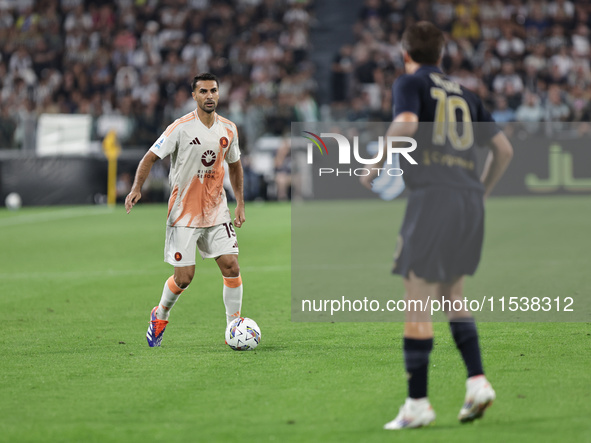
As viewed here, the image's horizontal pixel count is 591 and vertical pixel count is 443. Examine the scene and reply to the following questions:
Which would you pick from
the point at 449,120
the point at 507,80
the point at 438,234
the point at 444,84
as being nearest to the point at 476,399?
the point at 438,234

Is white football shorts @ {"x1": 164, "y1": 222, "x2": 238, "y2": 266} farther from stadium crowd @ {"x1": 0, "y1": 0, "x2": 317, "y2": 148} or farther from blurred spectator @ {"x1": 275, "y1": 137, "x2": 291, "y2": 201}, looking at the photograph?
stadium crowd @ {"x1": 0, "y1": 0, "x2": 317, "y2": 148}

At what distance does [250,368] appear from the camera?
20.6 feet

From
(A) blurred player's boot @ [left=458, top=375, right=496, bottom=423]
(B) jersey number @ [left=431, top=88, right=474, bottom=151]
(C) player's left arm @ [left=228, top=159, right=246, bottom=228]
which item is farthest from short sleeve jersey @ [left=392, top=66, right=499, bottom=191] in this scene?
(C) player's left arm @ [left=228, top=159, right=246, bottom=228]

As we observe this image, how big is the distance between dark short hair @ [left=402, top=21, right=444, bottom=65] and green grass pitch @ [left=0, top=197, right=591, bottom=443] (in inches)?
72.7

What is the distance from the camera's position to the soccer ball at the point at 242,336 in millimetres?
6977

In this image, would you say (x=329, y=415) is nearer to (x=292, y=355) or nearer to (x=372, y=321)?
(x=292, y=355)

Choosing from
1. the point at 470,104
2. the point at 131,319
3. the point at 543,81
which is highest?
the point at 543,81

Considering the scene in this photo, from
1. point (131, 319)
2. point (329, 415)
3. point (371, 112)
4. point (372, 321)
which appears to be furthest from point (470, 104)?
point (371, 112)

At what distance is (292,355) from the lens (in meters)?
→ 6.74

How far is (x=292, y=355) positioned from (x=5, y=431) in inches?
97.8

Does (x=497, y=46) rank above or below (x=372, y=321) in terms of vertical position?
above

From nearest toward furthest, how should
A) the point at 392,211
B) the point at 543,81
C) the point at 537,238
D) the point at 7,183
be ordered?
1. the point at 537,238
2. the point at 392,211
3. the point at 7,183
4. the point at 543,81

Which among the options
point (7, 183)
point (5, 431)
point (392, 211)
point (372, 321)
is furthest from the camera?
point (7, 183)

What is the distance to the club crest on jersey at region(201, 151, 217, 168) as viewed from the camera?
7.17 metres
